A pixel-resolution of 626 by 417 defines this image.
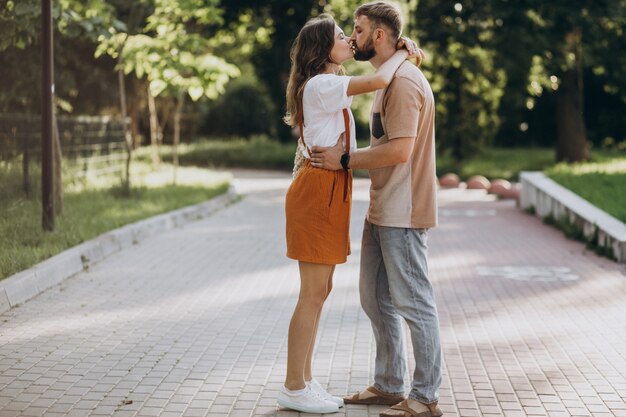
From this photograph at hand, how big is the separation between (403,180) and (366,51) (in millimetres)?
686

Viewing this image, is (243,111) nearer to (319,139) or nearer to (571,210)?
(571,210)

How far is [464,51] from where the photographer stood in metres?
29.2

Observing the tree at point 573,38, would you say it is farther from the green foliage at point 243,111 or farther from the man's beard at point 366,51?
the man's beard at point 366,51

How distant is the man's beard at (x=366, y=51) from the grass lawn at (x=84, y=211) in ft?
15.2

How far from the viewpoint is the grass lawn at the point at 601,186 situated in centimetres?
1404

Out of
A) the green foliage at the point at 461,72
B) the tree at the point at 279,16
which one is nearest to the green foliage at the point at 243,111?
the tree at the point at 279,16

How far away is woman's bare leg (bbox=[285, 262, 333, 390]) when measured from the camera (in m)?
5.04

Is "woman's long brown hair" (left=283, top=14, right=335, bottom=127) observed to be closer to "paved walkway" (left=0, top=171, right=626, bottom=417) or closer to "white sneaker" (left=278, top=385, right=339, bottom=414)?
"white sneaker" (left=278, top=385, right=339, bottom=414)

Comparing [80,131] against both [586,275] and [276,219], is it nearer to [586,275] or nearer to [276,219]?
[276,219]

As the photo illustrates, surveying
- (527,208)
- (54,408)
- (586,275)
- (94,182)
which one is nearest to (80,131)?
(94,182)

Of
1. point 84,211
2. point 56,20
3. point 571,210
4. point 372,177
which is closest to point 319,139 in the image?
point 372,177

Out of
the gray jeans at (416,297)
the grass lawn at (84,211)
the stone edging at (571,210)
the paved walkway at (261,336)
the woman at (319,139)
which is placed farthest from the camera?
the stone edging at (571,210)

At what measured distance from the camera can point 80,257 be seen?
10.1 m

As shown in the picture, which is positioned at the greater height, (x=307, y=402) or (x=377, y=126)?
(x=377, y=126)
